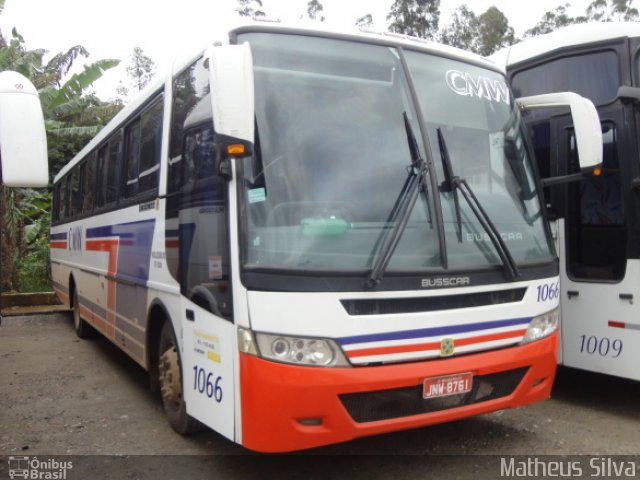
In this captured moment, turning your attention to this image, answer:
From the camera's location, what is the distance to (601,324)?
5.25 metres

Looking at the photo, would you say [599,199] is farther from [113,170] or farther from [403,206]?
[113,170]

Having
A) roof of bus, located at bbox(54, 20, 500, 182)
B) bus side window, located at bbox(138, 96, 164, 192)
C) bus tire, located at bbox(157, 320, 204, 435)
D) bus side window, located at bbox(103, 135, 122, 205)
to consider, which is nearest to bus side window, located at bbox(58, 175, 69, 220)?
bus side window, located at bbox(103, 135, 122, 205)

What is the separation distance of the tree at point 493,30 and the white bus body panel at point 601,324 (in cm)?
2969

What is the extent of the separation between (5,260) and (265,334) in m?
11.8

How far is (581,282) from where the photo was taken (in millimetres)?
5445

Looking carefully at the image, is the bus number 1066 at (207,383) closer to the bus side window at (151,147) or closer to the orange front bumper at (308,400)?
the orange front bumper at (308,400)

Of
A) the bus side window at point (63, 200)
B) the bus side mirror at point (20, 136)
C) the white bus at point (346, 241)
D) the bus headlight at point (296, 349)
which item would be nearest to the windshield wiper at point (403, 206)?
the white bus at point (346, 241)

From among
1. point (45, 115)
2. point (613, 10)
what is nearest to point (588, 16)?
point (613, 10)

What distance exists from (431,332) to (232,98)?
174 cm

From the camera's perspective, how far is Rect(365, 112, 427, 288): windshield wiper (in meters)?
3.51

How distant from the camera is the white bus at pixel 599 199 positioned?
199 inches

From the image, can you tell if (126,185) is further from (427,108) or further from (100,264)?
(427,108)

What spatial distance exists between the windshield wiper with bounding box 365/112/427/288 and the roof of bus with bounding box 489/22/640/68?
2434 millimetres

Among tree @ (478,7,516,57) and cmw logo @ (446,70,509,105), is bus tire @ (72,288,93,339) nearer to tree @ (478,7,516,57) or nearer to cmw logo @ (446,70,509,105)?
cmw logo @ (446,70,509,105)
